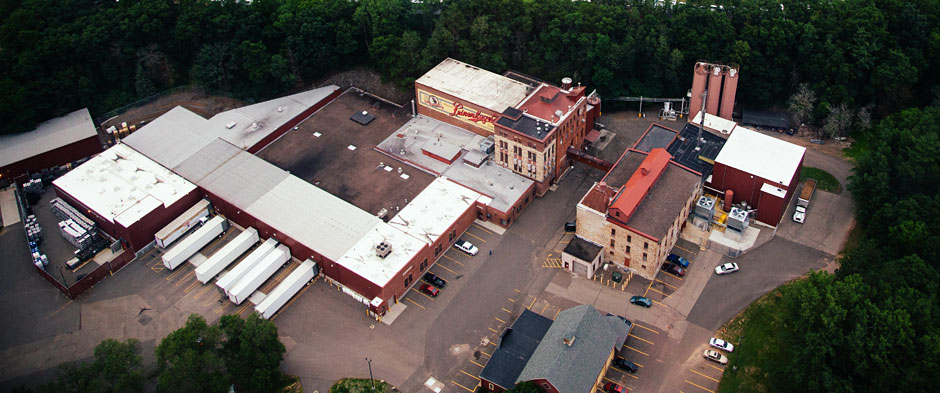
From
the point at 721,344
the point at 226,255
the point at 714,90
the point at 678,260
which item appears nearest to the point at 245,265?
the point at 226,255

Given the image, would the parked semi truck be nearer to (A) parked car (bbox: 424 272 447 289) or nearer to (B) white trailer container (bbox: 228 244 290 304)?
(A) parked car (bbox: 424 272 447 289)

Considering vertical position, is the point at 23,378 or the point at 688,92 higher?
the point at 688,92

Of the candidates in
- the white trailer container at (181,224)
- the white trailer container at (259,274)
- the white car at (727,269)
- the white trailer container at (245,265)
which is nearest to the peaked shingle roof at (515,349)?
the white car at (727,269)

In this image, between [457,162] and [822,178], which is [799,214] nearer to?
[822,178]

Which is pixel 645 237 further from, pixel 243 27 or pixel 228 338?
pixel 243 27

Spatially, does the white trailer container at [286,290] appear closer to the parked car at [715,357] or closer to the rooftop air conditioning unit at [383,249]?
the rooftop air conditioning unit at [383,249]

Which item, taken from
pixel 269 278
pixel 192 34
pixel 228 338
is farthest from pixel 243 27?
pixel 228 338
